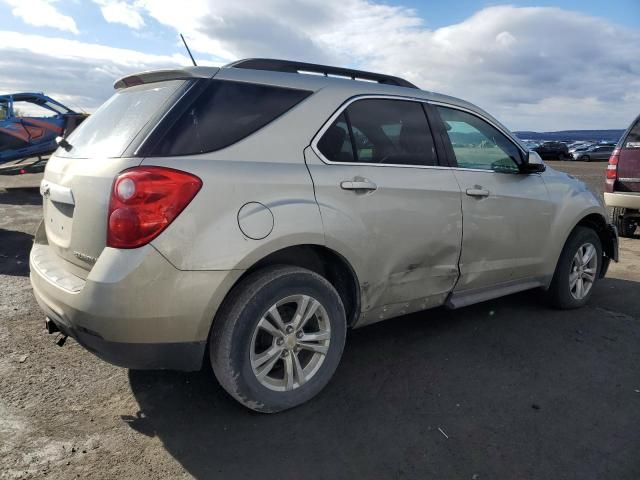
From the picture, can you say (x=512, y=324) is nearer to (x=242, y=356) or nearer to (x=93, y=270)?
(x=242, y=356)

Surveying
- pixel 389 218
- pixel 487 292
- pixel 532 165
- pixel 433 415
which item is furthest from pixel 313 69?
pixel 433 415

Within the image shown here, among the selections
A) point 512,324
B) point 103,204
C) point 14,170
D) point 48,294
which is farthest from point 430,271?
point 14,170

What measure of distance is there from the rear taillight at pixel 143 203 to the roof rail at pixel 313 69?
89 cm

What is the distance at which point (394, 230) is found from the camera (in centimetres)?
305

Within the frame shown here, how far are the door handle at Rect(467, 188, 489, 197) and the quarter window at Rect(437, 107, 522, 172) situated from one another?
0.60 ft

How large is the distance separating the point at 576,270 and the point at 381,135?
243cm

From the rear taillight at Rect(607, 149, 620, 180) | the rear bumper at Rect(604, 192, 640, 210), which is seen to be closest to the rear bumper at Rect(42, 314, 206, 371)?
the rear bumper at Rect(604, 192, 640, 210)

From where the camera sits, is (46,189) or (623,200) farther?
(623,200)

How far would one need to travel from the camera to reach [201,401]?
9.43 feet

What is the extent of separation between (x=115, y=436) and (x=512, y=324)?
301 cm

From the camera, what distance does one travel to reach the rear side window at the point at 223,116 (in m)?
2.45

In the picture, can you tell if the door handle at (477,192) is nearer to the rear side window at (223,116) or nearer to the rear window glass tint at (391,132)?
the rear window glass tint at (391,132)

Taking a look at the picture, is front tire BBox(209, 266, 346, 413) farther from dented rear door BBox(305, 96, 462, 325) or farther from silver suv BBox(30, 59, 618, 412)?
dented rear door BBox(305, 96, 462, 325)

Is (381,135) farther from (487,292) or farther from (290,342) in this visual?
(487,292)
